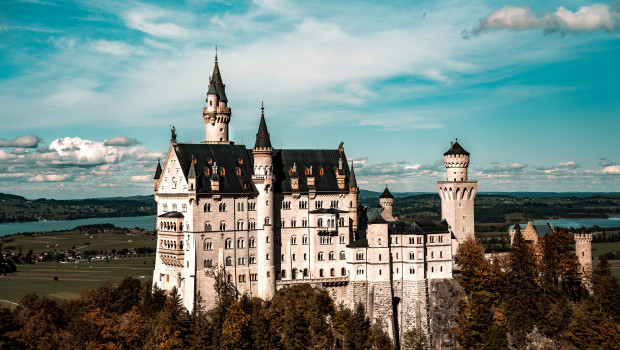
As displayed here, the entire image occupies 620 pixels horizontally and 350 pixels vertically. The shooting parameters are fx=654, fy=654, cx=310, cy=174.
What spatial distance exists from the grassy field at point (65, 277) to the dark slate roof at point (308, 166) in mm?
48262

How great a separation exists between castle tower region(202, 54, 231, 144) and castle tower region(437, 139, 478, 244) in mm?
33432

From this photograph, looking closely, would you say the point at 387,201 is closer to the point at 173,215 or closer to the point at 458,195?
the point at 458,195


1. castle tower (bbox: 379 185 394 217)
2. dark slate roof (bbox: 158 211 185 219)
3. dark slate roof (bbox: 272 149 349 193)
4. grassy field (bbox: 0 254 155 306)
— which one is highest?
dark slate roof (bbox: 272 149 349 193)

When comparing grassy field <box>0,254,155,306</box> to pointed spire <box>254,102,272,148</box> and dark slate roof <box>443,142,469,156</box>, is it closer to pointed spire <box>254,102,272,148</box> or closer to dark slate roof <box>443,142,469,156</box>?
pointed spire <box>254,102,272,148</box>

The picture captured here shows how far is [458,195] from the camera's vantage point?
321 ft

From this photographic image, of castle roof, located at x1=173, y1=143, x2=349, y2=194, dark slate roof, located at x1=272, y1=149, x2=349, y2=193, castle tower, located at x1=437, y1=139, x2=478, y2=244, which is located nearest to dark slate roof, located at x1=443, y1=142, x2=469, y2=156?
castle tower, located at x1=437, y1=139, x2=478, y2=244

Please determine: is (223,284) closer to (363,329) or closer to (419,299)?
(363,329)

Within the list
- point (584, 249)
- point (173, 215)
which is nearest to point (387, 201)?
point (584, 249)

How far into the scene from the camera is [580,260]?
307ft

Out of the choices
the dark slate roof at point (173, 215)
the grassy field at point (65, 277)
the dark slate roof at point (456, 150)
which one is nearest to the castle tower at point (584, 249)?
the dark slate roof at point (456, 150)

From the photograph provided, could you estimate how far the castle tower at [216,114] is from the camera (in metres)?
96.8

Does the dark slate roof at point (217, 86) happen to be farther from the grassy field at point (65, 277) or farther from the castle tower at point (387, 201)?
the grassy field at point (65, 277)

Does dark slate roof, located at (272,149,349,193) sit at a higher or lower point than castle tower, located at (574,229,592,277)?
higher

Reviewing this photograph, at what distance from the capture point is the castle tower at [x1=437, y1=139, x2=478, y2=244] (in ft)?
320
